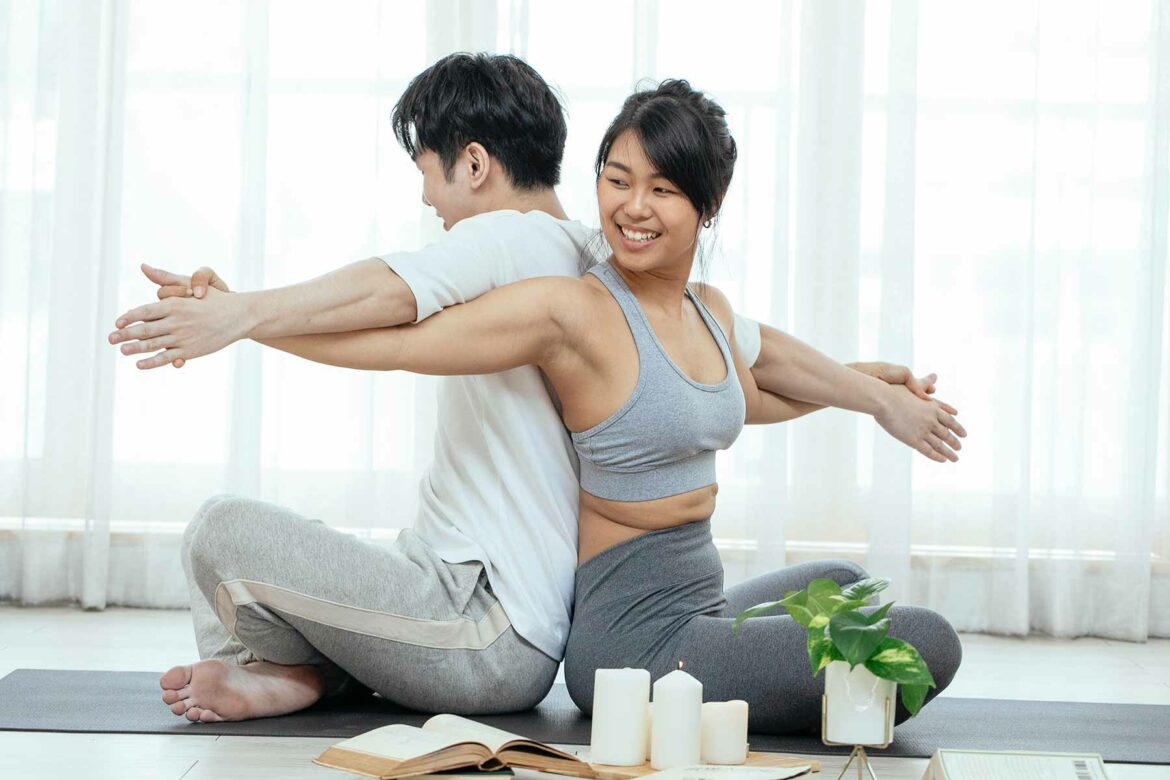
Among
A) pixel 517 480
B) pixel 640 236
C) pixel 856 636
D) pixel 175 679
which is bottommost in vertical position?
pixel 175 679

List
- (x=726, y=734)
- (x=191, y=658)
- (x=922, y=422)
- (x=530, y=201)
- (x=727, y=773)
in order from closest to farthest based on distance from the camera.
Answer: (x=727, y=773), (x=726, y=734), (x=530, y=201), (x=922, y=422), (x=191, y=658)

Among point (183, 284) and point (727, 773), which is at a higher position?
point (183, 284)

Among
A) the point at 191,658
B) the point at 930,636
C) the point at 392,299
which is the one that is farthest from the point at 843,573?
the point at 191,658

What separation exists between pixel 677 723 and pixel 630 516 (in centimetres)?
41

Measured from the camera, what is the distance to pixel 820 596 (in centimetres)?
145

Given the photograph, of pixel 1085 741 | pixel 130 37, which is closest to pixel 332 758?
pixel 1085 741

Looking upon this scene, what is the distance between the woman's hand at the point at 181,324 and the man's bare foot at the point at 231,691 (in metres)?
0.54

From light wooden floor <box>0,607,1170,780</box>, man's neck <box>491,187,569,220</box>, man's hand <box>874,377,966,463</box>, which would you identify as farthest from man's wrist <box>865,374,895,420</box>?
man's neck <box>491,187,569,220</box>

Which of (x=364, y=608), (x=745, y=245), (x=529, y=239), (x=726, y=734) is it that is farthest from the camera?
(x=745, y=245)

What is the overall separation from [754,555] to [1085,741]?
1393mm

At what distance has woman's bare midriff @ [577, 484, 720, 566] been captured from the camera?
6.33ft

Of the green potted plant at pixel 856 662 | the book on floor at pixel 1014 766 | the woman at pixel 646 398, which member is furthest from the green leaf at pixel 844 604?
the woman at pixel 646 398

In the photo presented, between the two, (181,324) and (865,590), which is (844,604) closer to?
(865,590)

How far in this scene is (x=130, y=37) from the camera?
342 centimetres
